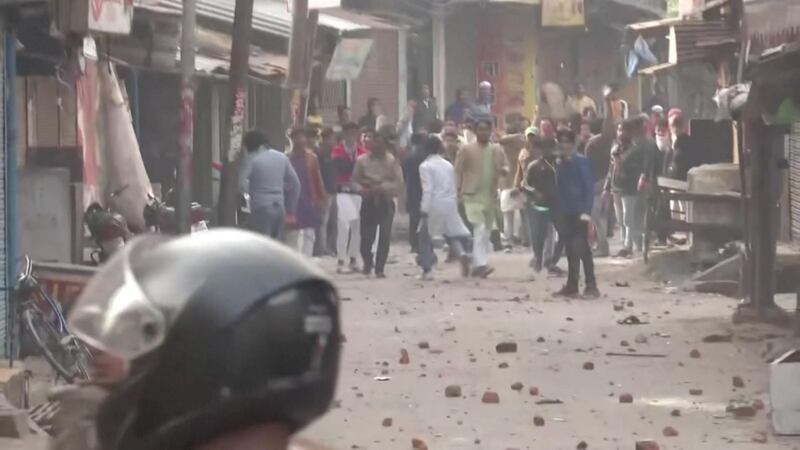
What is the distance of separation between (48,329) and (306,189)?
1000cm

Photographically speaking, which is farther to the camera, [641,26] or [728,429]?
[641,26]

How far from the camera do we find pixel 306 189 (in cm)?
2091

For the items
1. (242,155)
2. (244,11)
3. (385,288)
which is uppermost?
(244,11)

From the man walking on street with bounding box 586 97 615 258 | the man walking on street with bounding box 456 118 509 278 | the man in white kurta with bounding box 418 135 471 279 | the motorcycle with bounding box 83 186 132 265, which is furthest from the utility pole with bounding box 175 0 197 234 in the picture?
the man walking on street with bounding box 586 97 615 258

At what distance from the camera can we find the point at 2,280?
11273 millimetres

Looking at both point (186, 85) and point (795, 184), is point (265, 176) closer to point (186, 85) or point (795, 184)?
point (186, 85)

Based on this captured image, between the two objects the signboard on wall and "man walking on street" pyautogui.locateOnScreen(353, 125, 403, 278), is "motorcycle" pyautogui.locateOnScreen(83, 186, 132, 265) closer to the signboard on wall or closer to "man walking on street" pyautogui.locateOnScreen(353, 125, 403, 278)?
"man walking on street" pyautogui.locateOnScreen(353, 125, 403, 278)

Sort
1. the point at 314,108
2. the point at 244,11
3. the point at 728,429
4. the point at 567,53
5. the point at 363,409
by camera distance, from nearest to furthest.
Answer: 1. the point at 728,429
2. the point at 363,409
3. the point at 244,11
4. the point at 314,108
5. the point at 567,53

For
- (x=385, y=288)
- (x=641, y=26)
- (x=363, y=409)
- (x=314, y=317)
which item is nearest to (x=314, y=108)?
(x=641, y=26)

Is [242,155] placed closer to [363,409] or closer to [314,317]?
[363,409]

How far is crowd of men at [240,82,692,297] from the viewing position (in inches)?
717

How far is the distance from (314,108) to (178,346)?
2796 centimetres

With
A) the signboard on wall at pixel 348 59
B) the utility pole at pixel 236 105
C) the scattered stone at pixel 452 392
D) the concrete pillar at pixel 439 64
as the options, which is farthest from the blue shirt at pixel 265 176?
the concrete pillar at pixel 439 64

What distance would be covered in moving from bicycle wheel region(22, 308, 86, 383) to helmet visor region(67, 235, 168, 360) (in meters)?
8.56
